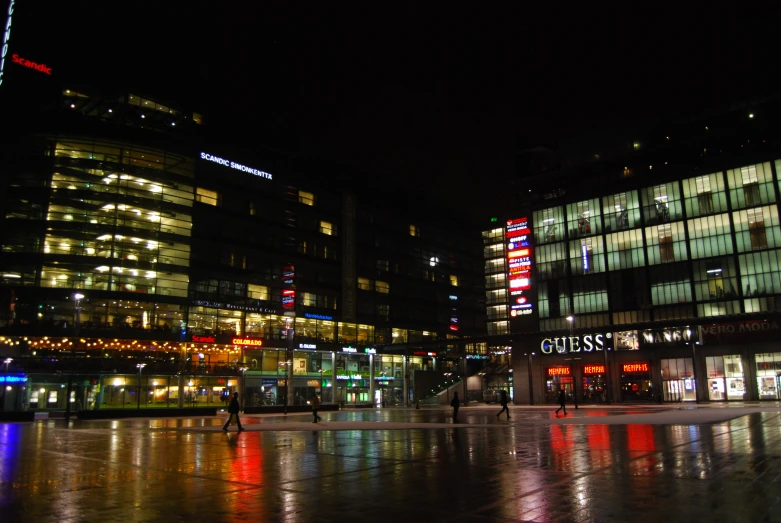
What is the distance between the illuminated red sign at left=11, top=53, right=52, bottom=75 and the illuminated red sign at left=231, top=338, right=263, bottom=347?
119 feet

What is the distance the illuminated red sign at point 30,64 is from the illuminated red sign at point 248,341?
3612 cm

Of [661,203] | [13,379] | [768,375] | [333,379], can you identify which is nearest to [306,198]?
[333,379]

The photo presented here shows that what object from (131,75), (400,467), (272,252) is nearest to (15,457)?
(400,467)

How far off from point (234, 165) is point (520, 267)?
3910 centimetres

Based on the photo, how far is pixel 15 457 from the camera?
59.0ft

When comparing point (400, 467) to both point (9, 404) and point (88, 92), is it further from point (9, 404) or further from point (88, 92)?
point (88, 92)

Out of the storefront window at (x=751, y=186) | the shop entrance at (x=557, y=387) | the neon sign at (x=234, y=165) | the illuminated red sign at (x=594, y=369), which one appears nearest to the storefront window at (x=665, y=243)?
the storefront window at (x=751, y=186)

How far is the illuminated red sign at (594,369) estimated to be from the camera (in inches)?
2662

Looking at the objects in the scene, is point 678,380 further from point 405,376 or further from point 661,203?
point 405,376

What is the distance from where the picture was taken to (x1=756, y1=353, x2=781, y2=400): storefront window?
5822 centimetres

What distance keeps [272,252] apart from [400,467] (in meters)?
62.5

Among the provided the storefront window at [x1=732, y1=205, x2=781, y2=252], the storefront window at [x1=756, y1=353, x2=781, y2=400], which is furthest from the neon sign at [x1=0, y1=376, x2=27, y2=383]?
the storefront window at [x1=732, y1=205, x2=781, y2=252]

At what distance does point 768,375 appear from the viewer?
193 feet

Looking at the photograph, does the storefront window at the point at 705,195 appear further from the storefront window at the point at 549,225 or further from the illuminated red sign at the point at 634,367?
the illuminated red sign at the point at 634,367
